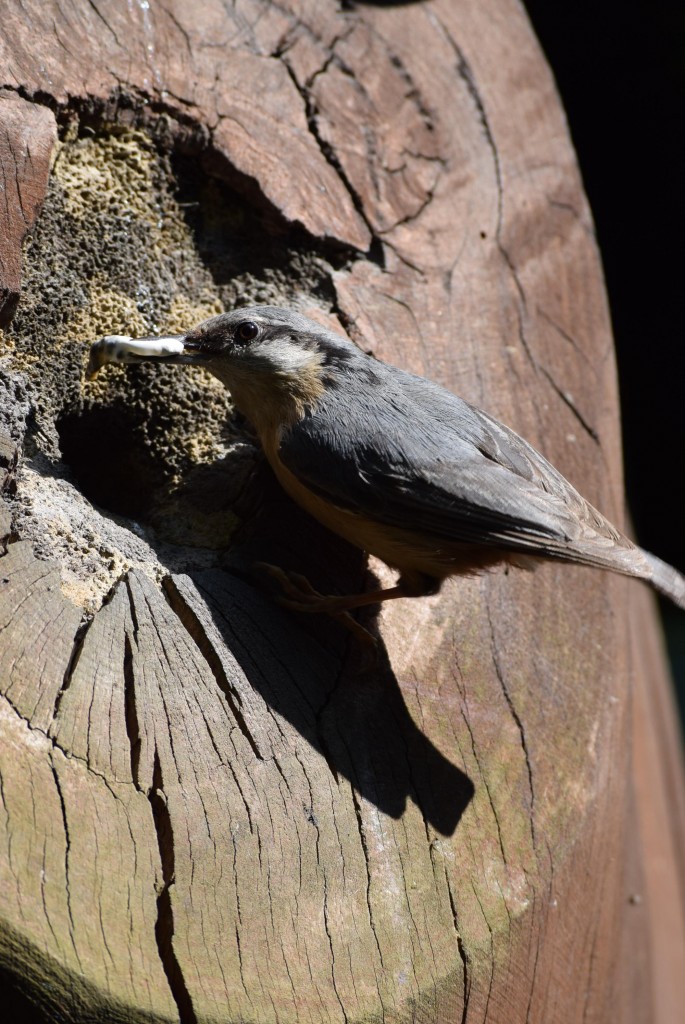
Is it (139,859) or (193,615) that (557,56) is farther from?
(139,859)

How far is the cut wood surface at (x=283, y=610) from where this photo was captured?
68.5 inches

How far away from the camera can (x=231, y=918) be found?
1.73 meters

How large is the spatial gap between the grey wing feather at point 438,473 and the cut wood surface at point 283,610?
205 millimetres

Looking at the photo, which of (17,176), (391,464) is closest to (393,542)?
(391,464)

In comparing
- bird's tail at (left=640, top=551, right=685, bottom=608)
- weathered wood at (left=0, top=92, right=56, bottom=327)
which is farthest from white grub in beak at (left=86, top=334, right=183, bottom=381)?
bird's tail at (left=640, top=551, right=685, bottom=608)

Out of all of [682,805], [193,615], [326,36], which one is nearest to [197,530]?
[193,615]

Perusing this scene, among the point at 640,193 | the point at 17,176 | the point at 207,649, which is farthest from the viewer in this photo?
the point at 640,193

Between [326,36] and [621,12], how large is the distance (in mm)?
2867

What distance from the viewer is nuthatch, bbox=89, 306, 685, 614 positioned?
227 cm

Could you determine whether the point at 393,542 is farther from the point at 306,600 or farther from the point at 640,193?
the point at 640,193

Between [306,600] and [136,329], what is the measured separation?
0.84 m

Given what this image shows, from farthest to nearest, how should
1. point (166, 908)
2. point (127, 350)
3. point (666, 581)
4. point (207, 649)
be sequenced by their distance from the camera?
point (666, 581)
point (127, 350)
point (207, 649)
point (166, 908)

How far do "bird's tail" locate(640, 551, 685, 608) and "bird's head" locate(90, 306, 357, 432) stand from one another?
89 centimetres

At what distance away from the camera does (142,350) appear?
90.7 inches
